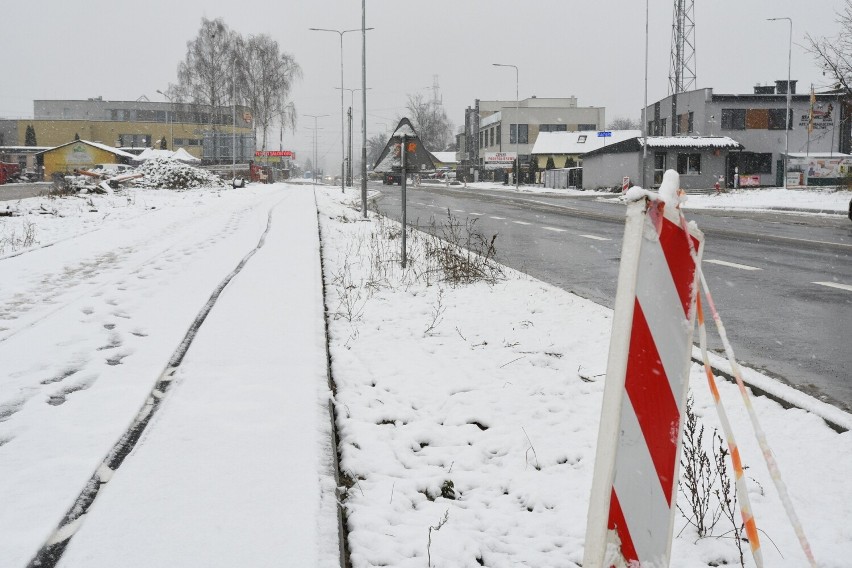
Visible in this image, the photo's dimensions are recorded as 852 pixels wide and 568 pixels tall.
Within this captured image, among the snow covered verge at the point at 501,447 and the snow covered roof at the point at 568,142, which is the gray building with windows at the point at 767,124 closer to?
the snow covered roof at the point at 568,142

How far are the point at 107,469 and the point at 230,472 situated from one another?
626 mm

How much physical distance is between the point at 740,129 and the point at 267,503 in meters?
62.7

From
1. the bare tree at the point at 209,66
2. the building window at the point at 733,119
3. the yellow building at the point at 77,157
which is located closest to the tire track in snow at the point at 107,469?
the building window at the point at 733,119

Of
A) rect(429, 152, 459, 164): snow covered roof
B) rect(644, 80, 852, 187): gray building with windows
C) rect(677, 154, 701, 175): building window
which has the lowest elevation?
rect(677, 154, 701, 175): building window

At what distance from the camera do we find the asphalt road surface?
6.49 metres

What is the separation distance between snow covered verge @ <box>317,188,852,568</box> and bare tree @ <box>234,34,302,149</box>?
7532cm

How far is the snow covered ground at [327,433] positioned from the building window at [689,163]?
156 ft

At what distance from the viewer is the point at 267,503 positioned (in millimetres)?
3508

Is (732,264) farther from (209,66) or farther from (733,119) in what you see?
(209,66)

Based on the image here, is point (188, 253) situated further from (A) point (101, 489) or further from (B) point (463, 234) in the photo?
(A) point (101, 489)

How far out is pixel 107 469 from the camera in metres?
3.91

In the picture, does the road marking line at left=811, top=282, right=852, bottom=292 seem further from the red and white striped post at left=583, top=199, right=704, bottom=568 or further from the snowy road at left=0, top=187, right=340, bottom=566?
the red and white striped post at left=583, top=199, right=704, bottom=568

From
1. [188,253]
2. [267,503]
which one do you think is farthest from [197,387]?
[188,253]

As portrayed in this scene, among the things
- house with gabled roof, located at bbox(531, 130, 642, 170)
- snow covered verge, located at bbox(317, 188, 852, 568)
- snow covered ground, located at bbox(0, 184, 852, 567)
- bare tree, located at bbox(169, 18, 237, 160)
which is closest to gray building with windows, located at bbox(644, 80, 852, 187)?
house with gabled roof, located at bbox(531, 130, 642, 170)
